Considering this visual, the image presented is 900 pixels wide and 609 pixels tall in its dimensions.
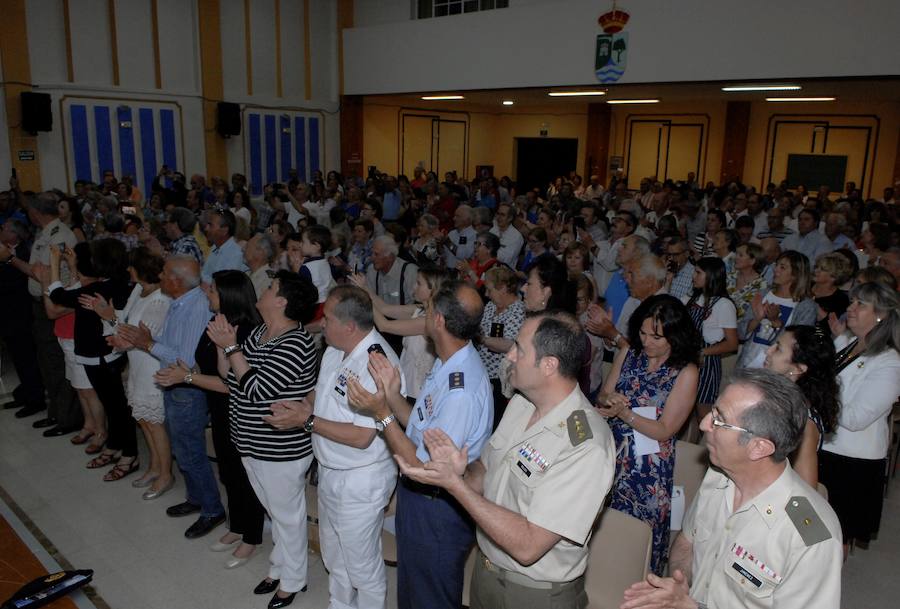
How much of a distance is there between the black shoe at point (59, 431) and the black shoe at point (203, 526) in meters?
1.94

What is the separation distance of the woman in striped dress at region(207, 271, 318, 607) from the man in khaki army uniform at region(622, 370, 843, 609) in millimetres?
1754

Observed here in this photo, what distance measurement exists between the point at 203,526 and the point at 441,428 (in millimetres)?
2242

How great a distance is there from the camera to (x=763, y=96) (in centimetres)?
1341

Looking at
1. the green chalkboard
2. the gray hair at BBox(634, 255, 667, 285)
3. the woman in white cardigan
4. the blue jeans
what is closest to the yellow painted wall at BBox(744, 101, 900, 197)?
the green chalkboard

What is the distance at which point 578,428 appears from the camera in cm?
188

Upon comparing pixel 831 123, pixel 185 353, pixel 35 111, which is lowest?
pixel 185 353

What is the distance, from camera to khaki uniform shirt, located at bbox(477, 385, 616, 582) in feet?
5.93

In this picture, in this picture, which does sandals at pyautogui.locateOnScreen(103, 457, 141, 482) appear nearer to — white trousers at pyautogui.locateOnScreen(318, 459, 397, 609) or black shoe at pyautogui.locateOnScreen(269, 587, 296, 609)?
black shoe at pyautogui.locateOnScreen(269, 587, 296, 609)

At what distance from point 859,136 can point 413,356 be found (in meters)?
15.6

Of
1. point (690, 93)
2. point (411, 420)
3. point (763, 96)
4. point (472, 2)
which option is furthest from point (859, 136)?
point (411, 420)

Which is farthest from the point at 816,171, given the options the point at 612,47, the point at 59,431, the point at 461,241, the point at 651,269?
the point at 59,431

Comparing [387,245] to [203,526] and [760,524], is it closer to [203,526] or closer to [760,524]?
[203,526]

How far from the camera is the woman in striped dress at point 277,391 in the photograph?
289 centimetres

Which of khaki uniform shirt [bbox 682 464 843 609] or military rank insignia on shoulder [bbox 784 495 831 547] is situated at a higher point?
military rank insignia on shoulder [bbox 784 495 831 547]
